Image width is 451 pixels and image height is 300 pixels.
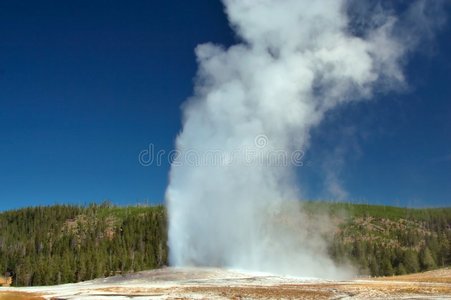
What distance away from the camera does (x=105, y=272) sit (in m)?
95.8

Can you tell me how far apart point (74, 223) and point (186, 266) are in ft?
438

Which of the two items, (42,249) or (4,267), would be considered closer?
(4,267)

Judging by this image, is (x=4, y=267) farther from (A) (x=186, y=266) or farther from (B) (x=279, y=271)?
(B) (x=279, y=271)

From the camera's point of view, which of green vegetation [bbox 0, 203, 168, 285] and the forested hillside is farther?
the forested hillside

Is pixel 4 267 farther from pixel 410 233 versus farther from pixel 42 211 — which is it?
pixel 410 233

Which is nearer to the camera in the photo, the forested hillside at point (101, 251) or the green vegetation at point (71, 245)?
the green vegetation at point (71, 245)

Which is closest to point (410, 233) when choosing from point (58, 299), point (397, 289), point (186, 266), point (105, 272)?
point (105, 272)

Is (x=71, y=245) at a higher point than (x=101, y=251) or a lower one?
higher

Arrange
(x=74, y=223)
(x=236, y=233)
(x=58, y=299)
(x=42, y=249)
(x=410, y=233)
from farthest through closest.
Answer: (x=74, y=223) < (x=410, y=233) < (x=42, y=249) < (x=236, y=233) < (x=58, y=299)

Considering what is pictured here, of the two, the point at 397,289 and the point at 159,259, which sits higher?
the point at 159,259

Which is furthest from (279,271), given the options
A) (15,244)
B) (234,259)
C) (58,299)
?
(15,244)

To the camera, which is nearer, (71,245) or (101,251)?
(101,251)

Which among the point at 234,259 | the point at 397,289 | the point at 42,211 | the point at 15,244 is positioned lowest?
the point at 397,289

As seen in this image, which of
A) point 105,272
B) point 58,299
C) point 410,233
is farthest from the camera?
point 410,233
